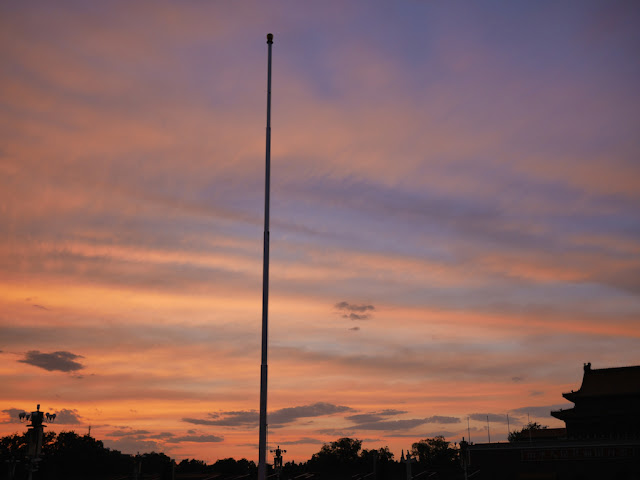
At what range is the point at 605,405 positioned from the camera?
79.4 metres

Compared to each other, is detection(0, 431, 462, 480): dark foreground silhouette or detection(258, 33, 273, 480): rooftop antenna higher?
detection(258, 33, 273, 480): rooftop antenna

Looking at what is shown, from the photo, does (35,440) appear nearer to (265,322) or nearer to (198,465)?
(265,322)

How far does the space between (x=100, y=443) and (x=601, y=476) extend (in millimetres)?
97528

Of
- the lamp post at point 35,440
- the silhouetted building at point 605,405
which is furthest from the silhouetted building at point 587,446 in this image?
the lamp post at point 35,440

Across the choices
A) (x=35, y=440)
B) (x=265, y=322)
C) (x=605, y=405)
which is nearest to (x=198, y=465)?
(x=605, y=405)

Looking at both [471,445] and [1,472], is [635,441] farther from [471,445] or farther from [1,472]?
[1,472]

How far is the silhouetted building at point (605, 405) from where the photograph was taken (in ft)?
252

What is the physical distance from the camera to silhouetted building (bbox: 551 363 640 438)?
7688 cm

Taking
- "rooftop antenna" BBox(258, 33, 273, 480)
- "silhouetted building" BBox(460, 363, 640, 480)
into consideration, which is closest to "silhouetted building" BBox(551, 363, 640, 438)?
"silhouetted building" BBox(460, 363, 640, 480)

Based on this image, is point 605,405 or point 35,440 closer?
point 35,440

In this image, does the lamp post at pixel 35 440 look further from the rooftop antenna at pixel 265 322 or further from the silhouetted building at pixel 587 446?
the silhouetted building at pixel 587 446

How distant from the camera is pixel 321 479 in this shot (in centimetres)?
7262

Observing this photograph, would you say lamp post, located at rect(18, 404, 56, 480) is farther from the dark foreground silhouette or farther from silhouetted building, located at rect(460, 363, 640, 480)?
silhouetted building, located at rect(460, 363, 640, 480)

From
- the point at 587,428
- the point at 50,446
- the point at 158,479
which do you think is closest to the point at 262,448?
the point at 158,479
